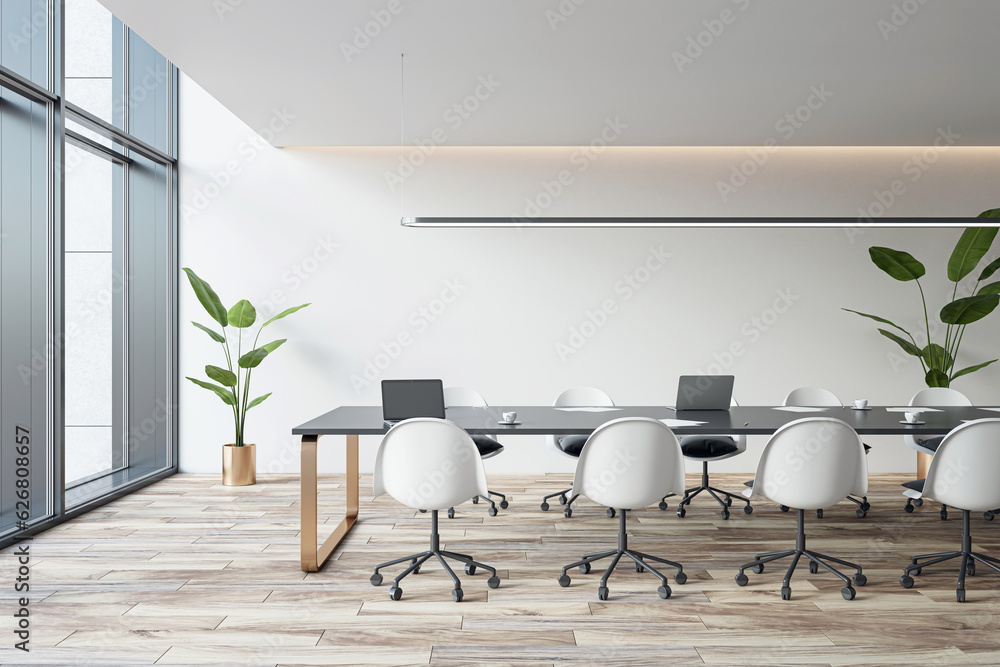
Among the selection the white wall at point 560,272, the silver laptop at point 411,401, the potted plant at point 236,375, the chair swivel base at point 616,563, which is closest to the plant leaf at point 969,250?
the white wall at point 560,272

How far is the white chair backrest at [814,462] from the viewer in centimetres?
302

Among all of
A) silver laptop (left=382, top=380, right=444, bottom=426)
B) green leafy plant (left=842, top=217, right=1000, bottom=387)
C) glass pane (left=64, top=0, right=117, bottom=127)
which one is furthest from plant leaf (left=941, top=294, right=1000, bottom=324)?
glass pane (left=64, top=0, right=117, bottom=127)

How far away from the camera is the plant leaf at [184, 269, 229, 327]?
5219 millimetres

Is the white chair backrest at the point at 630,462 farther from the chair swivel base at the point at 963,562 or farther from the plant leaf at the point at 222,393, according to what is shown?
the plant leaf at the point at 222,393

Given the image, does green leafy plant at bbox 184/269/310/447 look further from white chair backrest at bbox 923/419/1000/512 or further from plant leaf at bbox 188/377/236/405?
white chair backrest at bbox 923/419/1000/512

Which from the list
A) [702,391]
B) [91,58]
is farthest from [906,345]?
[91,58]

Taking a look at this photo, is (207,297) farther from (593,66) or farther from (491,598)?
(491,598)

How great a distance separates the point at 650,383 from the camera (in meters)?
6.00

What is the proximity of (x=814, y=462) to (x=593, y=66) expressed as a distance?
2.59 m

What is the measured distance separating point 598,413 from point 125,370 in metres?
3.82

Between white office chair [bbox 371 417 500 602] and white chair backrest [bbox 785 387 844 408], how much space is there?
278 centimetres

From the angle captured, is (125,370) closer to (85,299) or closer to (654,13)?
(85,299)

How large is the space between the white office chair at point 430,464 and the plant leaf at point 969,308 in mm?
4275

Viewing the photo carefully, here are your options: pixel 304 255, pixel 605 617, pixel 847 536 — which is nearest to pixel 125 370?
pixel 304 255
